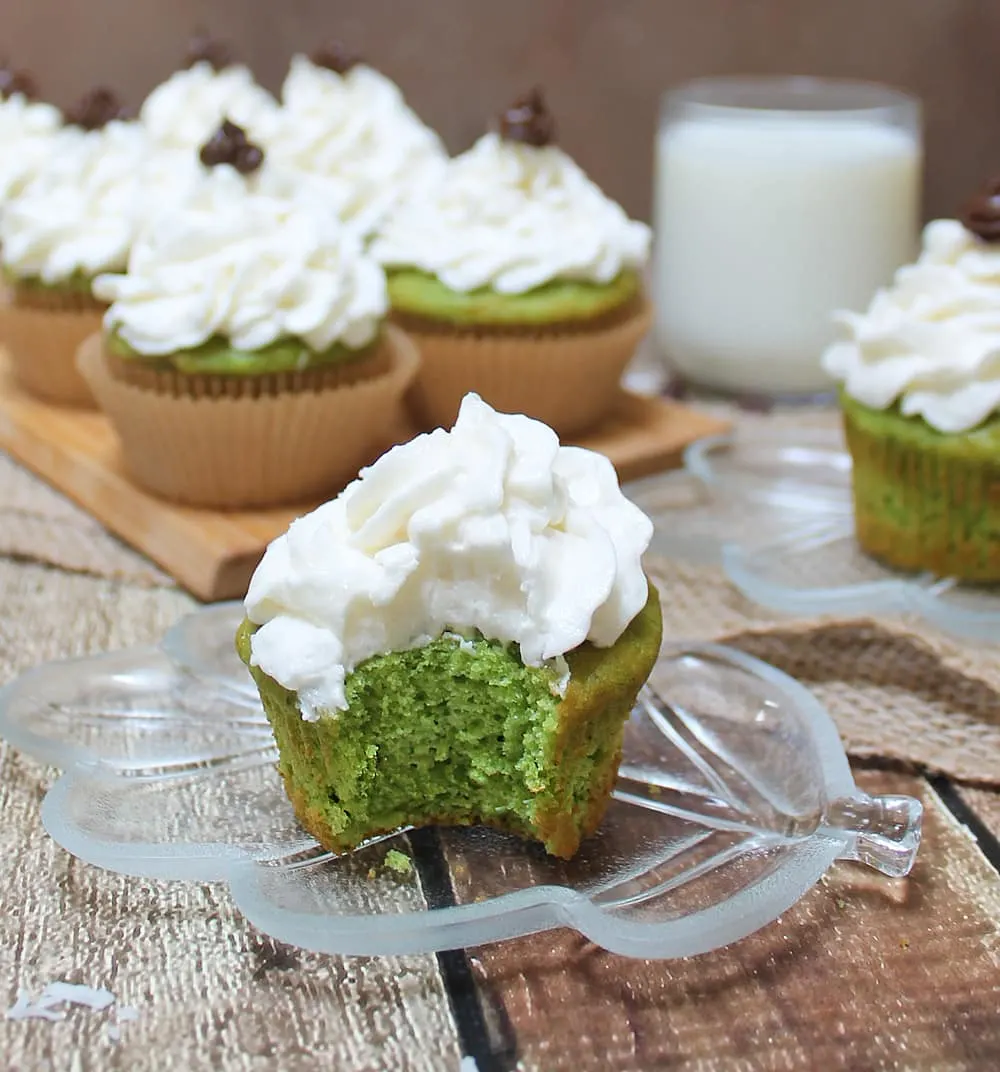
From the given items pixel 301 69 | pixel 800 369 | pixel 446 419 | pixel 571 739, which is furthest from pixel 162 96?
pixel 571 739

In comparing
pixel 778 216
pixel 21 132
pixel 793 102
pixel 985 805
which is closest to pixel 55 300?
pixel 21 132

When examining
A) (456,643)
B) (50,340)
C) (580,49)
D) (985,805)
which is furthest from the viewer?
(580,49)

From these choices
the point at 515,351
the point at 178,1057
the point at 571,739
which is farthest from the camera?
the point at 515,351

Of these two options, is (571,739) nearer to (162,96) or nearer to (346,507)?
(346,507)

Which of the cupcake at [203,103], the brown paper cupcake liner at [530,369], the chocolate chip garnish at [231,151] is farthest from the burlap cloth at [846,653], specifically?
the cupcake at [203,103]

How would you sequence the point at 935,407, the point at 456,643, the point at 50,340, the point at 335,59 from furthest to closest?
the point at 335,59
the point at 50,340
the point at 935,407
the point at 456,643

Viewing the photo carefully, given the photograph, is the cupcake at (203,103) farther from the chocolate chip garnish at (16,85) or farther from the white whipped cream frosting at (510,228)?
the white whipped cream frosting at (510,228)

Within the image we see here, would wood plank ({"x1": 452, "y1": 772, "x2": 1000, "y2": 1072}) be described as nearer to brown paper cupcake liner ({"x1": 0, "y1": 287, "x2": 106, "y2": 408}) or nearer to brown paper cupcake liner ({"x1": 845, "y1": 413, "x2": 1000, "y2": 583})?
brown paper cupcake liner ({"x1": 845, "y1": 413, "x2": 1000, "y2": 583})

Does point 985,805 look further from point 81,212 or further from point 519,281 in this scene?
point 81,212
